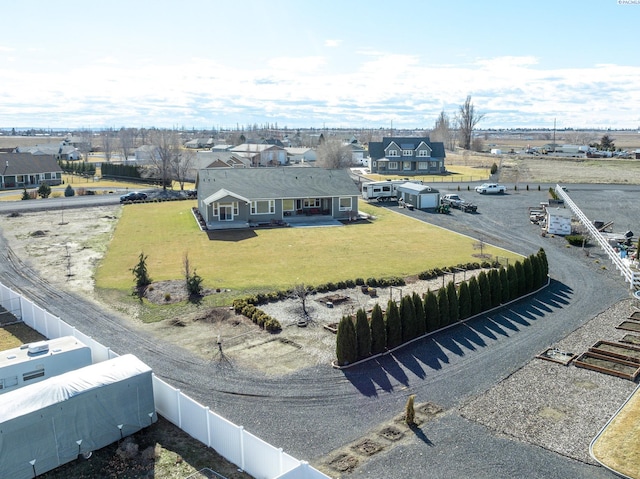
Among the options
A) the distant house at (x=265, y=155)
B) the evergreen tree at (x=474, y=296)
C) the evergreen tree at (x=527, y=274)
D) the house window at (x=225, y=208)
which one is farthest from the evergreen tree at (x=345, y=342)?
the distant house at (x=265, y=155)

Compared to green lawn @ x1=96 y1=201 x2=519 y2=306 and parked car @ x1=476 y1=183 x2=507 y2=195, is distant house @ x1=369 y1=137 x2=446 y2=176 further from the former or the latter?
green lawn @ x1=96 y1=201 x2=519 y2=306

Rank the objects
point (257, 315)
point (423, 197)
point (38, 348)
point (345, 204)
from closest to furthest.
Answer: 1. point (38, 348)
2. point (257, 315)
3. point (345, 204)
4. point (423, 197)

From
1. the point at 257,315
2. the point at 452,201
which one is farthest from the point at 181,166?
the point at 257,315

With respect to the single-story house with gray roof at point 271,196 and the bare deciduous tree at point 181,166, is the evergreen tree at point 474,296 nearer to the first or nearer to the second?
the single-story house with gray roof at point 271,196

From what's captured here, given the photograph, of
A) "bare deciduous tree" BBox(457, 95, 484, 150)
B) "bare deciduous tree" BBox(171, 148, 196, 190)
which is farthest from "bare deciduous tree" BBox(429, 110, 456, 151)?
"bare deciduous tree" BBox(171, 148, 196, 190)

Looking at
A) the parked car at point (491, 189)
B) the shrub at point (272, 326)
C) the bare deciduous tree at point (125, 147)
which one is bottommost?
the shrub at point (272, 326)

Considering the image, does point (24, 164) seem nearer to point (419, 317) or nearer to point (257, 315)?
point (257, 315)

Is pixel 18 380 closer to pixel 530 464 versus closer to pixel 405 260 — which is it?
pixel 530 464

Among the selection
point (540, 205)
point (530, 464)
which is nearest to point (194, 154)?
point (540, 205)
